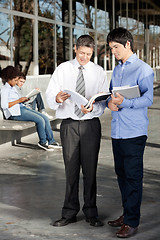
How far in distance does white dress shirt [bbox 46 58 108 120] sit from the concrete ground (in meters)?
1.03

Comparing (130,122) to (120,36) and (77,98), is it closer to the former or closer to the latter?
(77,98)

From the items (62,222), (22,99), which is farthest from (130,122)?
(22,99)

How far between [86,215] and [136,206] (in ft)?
2.08

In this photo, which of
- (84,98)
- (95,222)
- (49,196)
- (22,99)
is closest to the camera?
(84,98)

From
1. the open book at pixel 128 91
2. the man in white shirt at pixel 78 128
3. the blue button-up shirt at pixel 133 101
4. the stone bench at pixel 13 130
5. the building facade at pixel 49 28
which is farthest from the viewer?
the building facade at pixel 49 28

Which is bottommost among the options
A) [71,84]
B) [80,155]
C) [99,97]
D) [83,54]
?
[80,155]

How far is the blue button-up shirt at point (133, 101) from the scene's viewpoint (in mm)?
4723

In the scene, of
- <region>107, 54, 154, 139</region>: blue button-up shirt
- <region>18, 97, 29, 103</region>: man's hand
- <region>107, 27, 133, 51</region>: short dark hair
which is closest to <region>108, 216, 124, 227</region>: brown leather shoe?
<region>107, 54, 154, 139</region>: blue button-up shirt

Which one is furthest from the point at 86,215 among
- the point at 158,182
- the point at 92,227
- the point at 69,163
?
the point at 158,182

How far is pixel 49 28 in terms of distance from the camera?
15242 millimetres

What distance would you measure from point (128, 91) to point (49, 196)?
7.10 feet

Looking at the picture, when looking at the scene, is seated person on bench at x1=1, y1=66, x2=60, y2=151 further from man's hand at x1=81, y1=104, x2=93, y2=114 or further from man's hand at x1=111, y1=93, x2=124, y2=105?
man's hand at x1=111, y1=93, x2=124, y2=105

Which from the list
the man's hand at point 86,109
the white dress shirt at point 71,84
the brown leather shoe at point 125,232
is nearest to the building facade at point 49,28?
the white dress shirt at point 71,84

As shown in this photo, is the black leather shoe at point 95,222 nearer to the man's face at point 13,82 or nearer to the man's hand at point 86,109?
the man's hand at point 86,109
